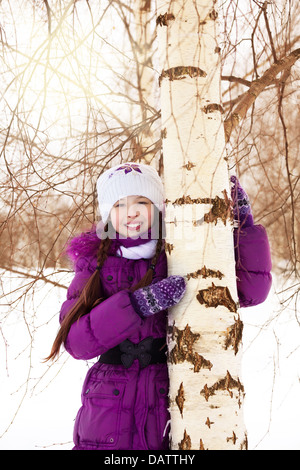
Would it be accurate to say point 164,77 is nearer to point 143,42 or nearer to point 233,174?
point 233,174

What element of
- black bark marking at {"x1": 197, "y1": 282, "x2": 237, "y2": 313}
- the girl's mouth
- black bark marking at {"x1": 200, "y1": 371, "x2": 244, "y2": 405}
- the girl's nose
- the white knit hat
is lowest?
black bark marking at {"x1": 200, "y1": 371, "x2": 244, "y2": 405}

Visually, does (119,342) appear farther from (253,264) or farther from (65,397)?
(65,397)

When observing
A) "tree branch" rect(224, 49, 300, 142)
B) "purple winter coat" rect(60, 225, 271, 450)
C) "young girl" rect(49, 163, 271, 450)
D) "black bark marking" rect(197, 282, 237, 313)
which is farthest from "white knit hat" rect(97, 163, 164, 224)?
"black bark marking" rect(197, 282, 237, 313)

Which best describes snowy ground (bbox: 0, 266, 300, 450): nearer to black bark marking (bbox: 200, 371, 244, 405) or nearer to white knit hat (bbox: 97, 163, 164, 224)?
white knit hat (bbox: 97, 163, 164, 224)

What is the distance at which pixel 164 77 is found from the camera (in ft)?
5.25

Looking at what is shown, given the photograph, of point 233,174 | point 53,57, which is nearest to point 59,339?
point 233,174

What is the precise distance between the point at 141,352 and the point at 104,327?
7.6 inches

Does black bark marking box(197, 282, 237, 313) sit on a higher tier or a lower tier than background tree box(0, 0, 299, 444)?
lower

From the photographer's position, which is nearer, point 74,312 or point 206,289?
point 206,289

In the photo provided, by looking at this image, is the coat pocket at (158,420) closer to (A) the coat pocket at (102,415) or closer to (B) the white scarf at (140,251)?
(A) the coat pocket at (102,415)

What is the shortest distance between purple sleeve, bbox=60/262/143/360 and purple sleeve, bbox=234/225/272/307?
41cm

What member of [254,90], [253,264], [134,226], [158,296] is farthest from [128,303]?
[254,90]

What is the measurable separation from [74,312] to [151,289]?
1.06 feet

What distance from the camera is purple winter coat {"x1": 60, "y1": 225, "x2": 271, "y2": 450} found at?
1.58 m
